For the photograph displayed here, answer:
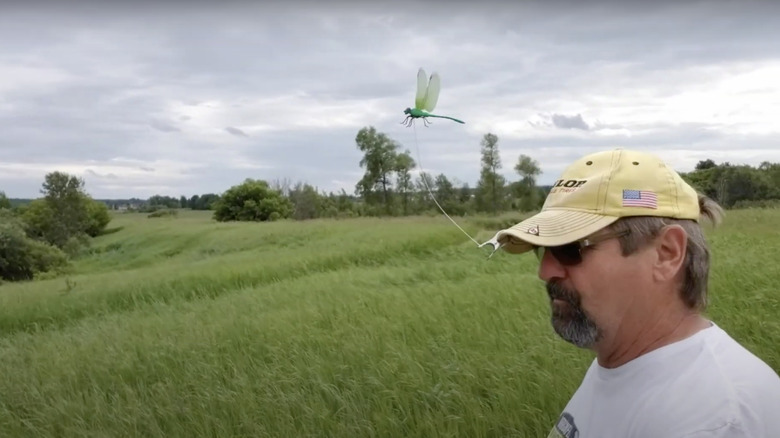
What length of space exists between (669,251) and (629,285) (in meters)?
0.12

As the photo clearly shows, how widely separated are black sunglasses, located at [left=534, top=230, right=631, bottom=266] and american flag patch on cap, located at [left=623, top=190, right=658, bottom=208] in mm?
65

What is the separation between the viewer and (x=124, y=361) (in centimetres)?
582

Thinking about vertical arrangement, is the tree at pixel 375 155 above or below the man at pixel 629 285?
above

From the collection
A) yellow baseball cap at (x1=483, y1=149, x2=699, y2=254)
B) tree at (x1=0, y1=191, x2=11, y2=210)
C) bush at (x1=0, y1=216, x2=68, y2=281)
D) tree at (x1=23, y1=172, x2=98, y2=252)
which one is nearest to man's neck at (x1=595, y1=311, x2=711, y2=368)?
yellow baseball cap at (x1=483, y1=149, x2=699, y2=254)

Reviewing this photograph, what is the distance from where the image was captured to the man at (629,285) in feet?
4.34

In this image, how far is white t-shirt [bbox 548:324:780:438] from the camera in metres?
1.17

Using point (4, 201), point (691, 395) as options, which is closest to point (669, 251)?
point (691, 395)

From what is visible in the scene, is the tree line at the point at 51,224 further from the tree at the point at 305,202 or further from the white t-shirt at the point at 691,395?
the white t-shirt at the point at 691,395

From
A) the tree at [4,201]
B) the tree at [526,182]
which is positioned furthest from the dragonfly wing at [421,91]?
the tree at [4,201]

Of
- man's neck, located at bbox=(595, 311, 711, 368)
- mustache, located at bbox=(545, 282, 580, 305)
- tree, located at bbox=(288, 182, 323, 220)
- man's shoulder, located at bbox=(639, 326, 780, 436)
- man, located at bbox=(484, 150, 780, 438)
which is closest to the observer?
man's shoulder, located at bbox=(639, 326, 780, 436)

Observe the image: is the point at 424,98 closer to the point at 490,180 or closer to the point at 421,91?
the point at 421,91

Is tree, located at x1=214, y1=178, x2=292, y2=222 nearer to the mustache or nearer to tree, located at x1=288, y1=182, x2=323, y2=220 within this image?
tree, located at x1=288, y1=182, x2=323, y2=220

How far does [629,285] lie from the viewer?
146 cm

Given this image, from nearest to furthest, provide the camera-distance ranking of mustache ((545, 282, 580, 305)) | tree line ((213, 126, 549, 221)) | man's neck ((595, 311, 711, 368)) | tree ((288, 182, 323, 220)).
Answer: man's neck ((595, 311, 711, 368))
mustache ((545, 282, 580, 305))
tree line ((213, 126, 549, 221))
tree ((288, 182, 323, 220))
